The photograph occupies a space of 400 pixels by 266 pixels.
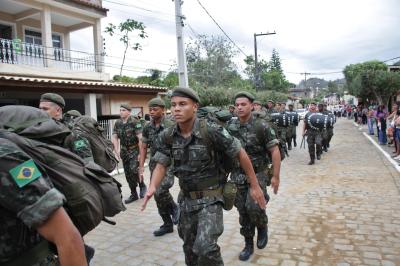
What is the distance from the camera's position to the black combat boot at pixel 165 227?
521 cm

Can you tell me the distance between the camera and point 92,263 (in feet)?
14.3

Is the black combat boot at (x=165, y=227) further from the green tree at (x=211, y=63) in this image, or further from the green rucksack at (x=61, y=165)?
the green tree at (x=211, y=63)

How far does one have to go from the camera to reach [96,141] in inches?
164

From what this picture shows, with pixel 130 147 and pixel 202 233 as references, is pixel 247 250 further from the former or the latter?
pixel 130 147

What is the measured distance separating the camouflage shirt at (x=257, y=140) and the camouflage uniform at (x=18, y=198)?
305 cm

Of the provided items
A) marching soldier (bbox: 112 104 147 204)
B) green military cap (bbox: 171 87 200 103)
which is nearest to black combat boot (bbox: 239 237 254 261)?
green military cap (bbox: 171 87 200 103)

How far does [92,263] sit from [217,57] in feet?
107

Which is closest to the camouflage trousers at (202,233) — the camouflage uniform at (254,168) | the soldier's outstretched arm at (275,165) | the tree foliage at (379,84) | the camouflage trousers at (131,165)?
the camouflage uniform at (254,168)

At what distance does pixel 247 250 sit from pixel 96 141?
215 cm

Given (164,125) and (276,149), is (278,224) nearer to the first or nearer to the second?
(276,149)

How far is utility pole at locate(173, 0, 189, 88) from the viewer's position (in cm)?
1244

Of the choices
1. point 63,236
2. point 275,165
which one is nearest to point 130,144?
point 275,165

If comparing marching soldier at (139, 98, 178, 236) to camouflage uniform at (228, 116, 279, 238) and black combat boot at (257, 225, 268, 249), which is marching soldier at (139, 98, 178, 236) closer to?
camouflage uniform at (228, 116, 279, 238)

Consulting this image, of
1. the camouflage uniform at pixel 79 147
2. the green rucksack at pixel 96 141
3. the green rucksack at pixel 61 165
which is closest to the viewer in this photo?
the green rucksack at pixel 61 165
